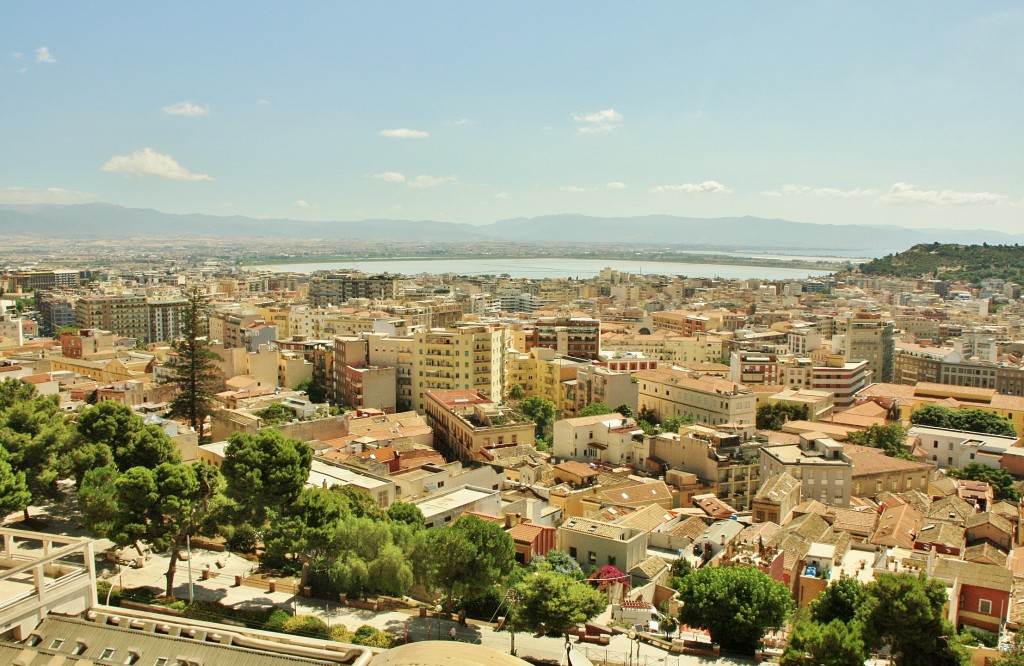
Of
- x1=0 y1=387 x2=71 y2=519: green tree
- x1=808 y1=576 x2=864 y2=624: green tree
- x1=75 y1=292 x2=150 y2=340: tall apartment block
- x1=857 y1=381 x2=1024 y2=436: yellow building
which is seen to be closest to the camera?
x1=808 y1=576 x2=864 y2=624: green tree

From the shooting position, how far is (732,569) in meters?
12.4

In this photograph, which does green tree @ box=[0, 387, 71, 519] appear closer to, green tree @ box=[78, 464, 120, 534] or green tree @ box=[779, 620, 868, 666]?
green tree @ box=[78, 464, 120, 534]

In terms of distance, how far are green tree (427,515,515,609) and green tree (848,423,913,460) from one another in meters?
16.7

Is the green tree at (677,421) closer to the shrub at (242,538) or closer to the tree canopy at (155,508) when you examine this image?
the shrub at (242,538)

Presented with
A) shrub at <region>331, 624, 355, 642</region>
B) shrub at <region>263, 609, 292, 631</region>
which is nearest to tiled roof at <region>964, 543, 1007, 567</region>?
shrub at <region>331, 624, 355, 642</region>

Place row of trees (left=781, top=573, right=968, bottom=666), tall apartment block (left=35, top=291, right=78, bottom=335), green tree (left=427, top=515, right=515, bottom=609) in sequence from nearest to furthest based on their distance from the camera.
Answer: row of trees (left=781, top=573, right=968, bottom=666) < green tree (left=427, top=515, right=515, bottom=609) < tall apartment block (left=35, top=291, right=78, bottom=335)

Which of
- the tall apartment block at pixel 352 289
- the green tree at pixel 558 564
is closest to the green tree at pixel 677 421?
the green tree at pixel 558 564

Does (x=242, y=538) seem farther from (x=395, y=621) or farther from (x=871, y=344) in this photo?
(x=871, y=344)

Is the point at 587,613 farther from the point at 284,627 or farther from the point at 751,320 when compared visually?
Result: the point at 751,320

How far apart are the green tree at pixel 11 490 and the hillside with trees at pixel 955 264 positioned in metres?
92.4

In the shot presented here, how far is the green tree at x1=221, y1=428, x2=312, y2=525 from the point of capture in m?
12.5

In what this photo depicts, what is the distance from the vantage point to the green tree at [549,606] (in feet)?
36.7

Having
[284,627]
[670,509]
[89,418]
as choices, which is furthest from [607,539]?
[89,418]

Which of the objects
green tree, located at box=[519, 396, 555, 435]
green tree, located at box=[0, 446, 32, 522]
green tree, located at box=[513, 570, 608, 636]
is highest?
green tree, located at box=[0, 446, 32, 522]
